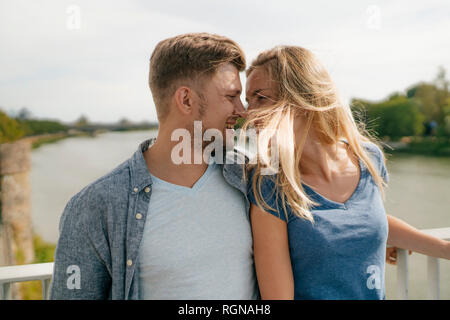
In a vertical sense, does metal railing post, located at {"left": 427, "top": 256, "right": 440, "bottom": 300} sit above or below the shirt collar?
below

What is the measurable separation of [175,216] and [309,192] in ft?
1.52

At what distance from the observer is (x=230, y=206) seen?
1.33 metres

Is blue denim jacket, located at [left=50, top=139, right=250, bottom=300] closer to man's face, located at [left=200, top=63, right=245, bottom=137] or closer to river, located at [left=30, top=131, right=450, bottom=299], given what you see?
man's face, located at [left=200, top=63, right=245, bottom=137]

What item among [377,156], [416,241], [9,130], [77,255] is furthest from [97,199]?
[9,130]

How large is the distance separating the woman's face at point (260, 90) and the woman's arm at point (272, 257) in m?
0.40

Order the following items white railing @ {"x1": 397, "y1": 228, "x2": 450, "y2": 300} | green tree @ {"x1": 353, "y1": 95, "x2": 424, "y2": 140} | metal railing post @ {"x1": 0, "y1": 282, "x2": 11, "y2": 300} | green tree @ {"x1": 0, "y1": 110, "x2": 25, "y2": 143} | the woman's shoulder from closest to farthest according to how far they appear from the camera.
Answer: metal railing post @ {"x1": 0, "y1": 282, "x2": 11, "y2": 300} → the woman's shoulder → white railing @ {"x1": 397, "y1": 228, "x2": 450, "y2": 300} → green tree @ {"x1": 0, "y1": 110, "x2": 25, "y2": 143} → green tree @ {"x1": 353, "y1": 95, "x2": 424, "y2": 140}

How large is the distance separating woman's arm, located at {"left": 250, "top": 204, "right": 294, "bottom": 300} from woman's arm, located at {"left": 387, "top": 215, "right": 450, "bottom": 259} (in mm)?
582

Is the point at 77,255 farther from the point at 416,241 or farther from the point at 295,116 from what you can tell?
the point at 416,241

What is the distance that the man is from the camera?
4.08 ft

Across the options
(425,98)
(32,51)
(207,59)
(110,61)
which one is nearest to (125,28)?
(110,61)

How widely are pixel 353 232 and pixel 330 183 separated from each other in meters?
0.20

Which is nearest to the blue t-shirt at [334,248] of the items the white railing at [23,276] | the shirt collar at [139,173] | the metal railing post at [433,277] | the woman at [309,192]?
the woman at [309,192]

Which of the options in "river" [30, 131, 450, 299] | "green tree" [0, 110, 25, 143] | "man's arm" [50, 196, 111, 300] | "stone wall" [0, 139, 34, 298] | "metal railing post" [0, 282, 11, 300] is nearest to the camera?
"man's arm" [50, 196, 111, 300]

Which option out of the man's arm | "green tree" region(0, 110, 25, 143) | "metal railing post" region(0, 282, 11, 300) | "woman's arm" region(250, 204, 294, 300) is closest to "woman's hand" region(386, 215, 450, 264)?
"woman's arm" region(250, 204, 294, 300)
